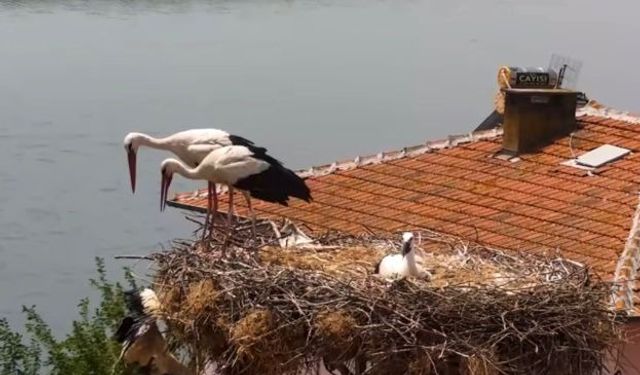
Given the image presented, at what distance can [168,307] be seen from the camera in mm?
8359

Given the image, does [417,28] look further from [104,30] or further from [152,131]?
[152,131]

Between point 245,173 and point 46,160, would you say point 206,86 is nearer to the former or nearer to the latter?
point 46,160

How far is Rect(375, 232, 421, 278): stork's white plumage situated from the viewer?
8.03 metres

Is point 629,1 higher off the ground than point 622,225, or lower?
lower

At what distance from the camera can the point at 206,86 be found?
3925cm

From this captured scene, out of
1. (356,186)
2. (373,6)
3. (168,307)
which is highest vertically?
(168,307)

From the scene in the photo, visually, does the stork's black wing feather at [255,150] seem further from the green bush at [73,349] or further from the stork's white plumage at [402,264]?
the green bush at [73,349]

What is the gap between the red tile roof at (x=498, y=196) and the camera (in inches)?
513

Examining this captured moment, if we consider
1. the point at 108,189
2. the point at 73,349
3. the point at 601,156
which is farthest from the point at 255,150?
the point at 108,189

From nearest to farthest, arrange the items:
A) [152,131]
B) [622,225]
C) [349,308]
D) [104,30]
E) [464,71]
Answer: [349,308]
[622,225]
[152,131]
[464,71]
[104,30]

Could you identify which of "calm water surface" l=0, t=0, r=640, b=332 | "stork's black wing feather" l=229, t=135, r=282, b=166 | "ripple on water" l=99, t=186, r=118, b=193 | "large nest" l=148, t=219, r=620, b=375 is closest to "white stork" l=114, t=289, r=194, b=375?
"large nest" l=148, t=219, r=620, b=375

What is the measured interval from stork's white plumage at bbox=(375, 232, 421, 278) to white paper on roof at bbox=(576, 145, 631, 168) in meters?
6.66

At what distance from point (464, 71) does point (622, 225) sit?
93.8ft

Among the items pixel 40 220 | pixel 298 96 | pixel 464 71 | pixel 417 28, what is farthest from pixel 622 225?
pixel 417 28
